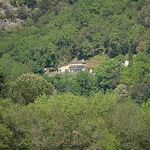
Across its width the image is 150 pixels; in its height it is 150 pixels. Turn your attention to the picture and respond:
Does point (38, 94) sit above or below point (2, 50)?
above

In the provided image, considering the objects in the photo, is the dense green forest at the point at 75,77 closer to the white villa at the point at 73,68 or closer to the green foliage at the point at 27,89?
the green foliage at the point at 27,89

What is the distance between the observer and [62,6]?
430ft

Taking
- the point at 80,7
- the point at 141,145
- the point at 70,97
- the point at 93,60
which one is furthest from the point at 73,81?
the point at 141,145

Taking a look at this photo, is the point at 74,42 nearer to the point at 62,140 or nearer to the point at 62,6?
the point at 62,6

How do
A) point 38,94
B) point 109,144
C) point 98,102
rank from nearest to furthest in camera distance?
point 109,144 → point 98,102 → point 38,94

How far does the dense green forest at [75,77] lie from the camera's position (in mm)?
49156

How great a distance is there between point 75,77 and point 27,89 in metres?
32.4

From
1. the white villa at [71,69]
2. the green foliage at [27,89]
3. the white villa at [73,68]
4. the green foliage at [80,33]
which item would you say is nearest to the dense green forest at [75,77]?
the green foliage at [27,89]

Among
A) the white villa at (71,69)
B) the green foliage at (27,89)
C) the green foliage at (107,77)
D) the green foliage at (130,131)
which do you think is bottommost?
the white villa at (71,69)

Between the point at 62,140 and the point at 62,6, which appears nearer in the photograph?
the point at 62,140

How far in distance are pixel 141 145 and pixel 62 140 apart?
626 centimetres

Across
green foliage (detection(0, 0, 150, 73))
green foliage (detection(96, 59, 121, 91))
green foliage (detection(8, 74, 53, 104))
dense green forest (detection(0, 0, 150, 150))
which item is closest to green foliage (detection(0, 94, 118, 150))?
dense green forest (detection(0, 0, 150, 150))

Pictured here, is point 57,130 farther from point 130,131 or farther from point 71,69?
point 71,69

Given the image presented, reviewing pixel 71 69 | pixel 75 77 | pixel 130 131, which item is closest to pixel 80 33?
pixel 71 69
